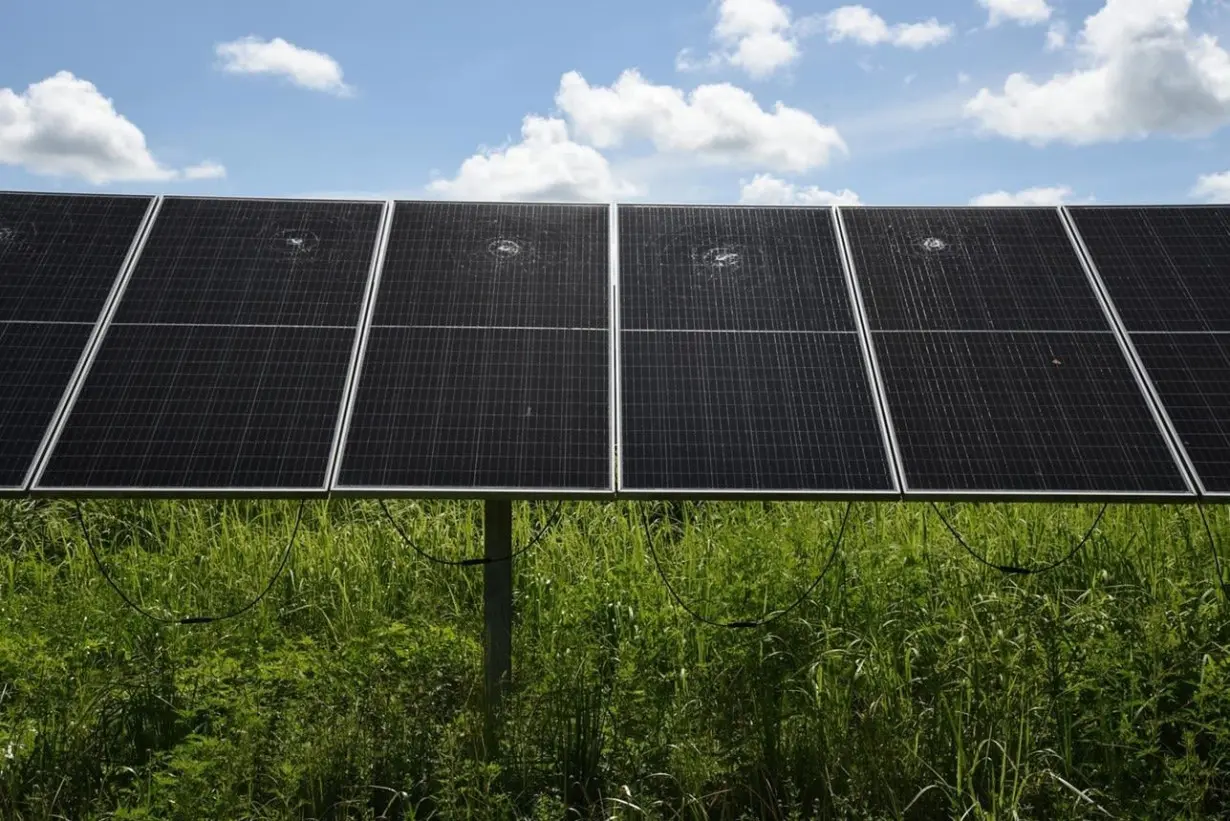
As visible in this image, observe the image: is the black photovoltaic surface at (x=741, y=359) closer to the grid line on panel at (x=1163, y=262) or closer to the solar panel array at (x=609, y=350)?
the solar panel array at (x=609, y=350)

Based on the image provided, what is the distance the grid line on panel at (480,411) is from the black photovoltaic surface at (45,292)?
70.5 inches

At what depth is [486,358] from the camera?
6695 mm

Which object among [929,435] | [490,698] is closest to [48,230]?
[490,698]

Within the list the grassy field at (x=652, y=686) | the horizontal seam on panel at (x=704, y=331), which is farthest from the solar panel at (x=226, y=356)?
the horizontal seam on panel at (x=704, y=331)

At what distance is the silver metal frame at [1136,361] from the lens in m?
6.14

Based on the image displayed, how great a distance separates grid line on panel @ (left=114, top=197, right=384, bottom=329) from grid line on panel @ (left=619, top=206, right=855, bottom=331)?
1812mm

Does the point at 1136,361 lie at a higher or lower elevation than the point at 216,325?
lower

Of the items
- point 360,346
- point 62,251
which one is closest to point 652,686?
point 360,346

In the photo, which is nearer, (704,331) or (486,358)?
(486,358)

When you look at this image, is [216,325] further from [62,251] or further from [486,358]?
[486,358]

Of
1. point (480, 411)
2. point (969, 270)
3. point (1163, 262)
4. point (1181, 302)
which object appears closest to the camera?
point (480, 411)

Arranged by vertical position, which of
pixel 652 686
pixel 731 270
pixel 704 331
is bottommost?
pixel 652 686

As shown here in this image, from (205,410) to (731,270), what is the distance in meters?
3.38

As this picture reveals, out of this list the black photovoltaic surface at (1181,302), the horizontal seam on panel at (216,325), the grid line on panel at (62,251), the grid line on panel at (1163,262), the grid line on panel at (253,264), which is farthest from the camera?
the grid line on panel at (1163,262)
